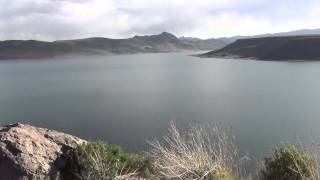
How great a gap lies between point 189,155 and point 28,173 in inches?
89.6

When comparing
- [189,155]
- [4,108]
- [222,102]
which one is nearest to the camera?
[189,155]

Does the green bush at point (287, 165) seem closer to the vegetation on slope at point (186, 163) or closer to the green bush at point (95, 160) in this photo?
the vegetation on slope at point (186, 163)

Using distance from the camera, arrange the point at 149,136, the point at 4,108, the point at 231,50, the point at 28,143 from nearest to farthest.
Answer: the point at 28,143
the point at 149,136
the point at 4,108
the point at 231,50

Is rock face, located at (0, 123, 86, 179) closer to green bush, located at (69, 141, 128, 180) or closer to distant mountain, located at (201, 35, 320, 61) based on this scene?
green bush, located at (69, 141, 128, 180)

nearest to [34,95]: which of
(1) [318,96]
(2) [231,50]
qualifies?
(1) [318,96]

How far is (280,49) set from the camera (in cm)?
10812

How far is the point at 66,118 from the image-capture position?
3153cm

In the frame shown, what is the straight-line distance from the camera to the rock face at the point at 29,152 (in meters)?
6.74

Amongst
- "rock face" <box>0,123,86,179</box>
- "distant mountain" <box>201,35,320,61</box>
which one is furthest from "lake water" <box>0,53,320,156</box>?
"distant mountain" <box>201,35,320,61</box>

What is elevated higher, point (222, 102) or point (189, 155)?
point (189, 155)

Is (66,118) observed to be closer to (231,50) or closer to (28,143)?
(28,143)

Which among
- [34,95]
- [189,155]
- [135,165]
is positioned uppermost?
[189,155]

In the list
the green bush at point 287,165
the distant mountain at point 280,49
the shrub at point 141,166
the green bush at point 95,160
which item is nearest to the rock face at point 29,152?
the green bush at point 95,160

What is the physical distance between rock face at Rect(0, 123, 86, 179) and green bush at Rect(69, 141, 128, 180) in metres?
0.25
